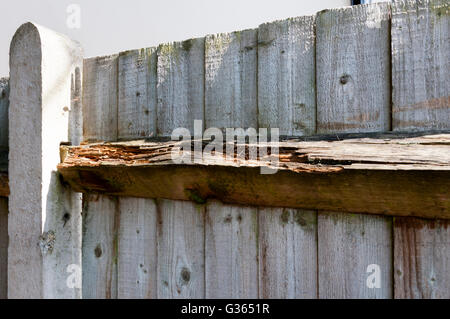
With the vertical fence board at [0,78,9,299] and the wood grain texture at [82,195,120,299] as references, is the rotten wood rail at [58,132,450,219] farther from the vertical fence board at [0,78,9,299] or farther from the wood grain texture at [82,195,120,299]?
the vertical fence board at [0,78,9,299]

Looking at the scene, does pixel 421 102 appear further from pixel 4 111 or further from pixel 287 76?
pixel 4 111

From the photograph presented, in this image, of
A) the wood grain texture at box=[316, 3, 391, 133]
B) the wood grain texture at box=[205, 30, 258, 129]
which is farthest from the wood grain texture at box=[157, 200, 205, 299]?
the wood grain texture at box=[316, 3, 391, 133]

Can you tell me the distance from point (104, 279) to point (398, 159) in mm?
1108

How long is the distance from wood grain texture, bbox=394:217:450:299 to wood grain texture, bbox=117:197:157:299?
2.57 feet

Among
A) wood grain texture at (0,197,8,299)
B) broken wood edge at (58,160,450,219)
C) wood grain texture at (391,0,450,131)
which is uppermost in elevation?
wood grain texture at (391,0,450,131)

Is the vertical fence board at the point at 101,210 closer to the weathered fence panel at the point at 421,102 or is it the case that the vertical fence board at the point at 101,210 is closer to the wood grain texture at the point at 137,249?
the wood grain texture at the point at 137,249

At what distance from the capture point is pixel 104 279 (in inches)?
55.7

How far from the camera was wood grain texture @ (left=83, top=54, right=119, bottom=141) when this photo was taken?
1423 millimetres

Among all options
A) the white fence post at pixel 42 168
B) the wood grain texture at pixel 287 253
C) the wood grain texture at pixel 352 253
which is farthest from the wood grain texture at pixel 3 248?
the wood grain texture at pixel 352 253

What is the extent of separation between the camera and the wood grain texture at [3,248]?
1.56 m

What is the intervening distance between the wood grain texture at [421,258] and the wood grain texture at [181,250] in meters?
0.59

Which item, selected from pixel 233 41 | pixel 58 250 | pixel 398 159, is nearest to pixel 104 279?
pixel 58 250

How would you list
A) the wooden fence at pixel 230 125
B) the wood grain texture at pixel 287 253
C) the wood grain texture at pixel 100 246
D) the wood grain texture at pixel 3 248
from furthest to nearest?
the wood grain texture at pixel 3 248 → the wood grain texture at pixel 100 246 → the wood grain texture at pixel 287 253 → the wooden fence at pixel 230 125

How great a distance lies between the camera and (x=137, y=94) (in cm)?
138
